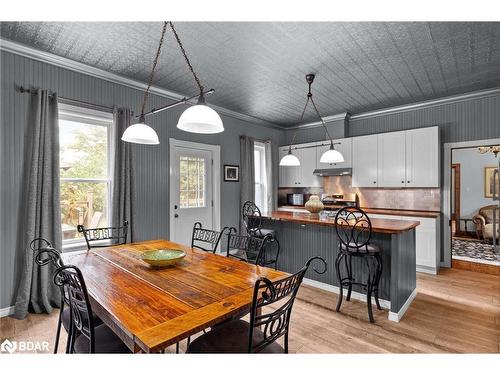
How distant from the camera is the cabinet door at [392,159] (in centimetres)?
457

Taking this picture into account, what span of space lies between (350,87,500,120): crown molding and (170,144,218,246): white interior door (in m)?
3.18

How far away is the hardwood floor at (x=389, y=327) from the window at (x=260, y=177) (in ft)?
9.07

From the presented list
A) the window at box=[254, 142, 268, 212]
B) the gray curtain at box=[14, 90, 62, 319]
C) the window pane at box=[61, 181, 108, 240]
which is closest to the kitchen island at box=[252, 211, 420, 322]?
the window at box=[254, 142, 268, 212]

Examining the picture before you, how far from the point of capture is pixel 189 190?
446cm

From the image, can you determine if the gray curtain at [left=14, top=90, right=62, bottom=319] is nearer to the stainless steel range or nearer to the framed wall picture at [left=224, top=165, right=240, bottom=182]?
the framed wall picture at [left=224, top=165, right=240, bottom=182]

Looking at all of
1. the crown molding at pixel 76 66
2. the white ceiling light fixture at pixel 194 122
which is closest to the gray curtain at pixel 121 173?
the crown molding at pixel 76 66

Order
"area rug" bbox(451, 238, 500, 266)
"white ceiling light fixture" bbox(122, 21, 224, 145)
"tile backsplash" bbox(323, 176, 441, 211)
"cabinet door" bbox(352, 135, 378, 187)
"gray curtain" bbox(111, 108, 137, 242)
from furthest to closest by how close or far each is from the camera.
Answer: "cabinet door" bbox(352, 135, 378, 187) → "area rug" bbox(451, 238, 500, 266) → "tile backsplash" bbox(323, 176, 441, 211) → "gray curtain" bbox(111, 108, 137, 242) → "white ceiling light fixture" bbox(122, 21, 224, 145)

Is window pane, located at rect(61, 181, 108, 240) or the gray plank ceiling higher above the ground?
the gray plank ceiling

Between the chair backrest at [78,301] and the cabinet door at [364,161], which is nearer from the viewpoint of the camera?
the chair backrest at [78,301]

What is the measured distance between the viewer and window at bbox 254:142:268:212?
230 inches

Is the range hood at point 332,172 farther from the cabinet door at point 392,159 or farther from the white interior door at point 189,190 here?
the white interior door at point 189,190

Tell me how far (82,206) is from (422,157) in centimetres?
511

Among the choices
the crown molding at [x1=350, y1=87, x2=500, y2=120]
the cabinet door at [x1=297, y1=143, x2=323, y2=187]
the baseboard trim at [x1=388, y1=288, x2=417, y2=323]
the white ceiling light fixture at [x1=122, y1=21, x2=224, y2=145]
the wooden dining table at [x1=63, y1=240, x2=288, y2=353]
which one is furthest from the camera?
the cabinet door at [x1=297, y1=143, x2=323, y2=187]

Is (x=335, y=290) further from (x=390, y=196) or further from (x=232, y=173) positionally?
(x=232, y=173)
